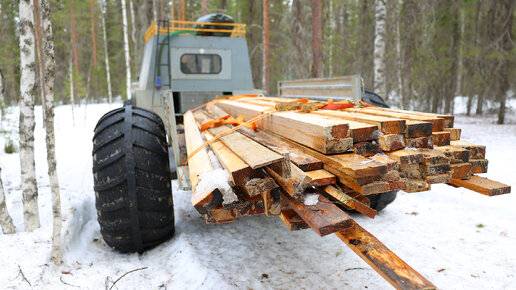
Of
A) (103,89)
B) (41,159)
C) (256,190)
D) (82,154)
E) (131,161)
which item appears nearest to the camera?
(256,190)

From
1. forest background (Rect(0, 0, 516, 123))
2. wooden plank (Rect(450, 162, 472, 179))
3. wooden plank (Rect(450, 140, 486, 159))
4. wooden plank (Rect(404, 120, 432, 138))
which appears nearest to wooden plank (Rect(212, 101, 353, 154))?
wooden plank (Rect(404, 120, 432, 138))

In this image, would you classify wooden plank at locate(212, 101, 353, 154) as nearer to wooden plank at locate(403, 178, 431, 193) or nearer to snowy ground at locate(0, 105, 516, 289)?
wooden plank at locate(403, 178, 431, 193)

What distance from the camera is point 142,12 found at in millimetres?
18703

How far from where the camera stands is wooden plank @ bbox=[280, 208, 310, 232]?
1.84 meters

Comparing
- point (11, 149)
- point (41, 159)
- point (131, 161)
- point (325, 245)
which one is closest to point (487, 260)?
point (325, 245)

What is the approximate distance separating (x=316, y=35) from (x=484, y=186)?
28.7 feet

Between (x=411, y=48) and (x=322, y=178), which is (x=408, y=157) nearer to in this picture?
(x=322, y=178)

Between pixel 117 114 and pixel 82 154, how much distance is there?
516 cm

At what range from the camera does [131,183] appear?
118 inches

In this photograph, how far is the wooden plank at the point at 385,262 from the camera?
55.3 inches

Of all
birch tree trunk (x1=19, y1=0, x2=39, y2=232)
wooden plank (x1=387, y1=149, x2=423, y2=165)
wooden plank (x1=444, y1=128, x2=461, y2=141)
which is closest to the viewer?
wooden plank (x1=387, y1=149, x2=423, y2=165)

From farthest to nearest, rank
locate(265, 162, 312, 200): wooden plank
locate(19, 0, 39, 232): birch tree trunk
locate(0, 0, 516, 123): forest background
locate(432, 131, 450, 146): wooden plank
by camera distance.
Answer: locate(0, 0, 516, 123): forest background, locate(19, 0, 39, 232): birch tree trunk, locate(432, 131, 450, 146): wooden plank, locate(265, 162, 312, 200): wooden plank

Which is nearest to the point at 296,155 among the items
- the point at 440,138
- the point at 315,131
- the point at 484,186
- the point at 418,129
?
the point at 315,131

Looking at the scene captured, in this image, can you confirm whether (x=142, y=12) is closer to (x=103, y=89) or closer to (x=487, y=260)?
(x=103, y=89)
